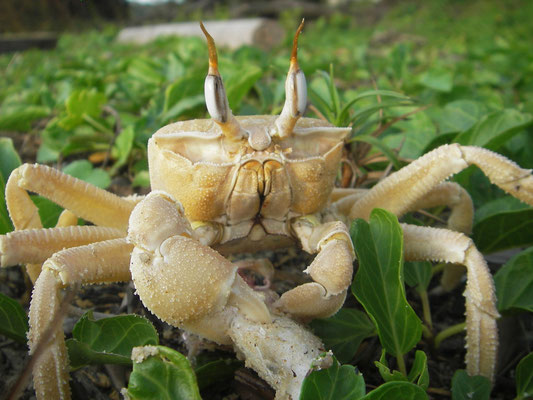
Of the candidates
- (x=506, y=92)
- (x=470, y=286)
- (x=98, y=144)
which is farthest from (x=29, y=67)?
(x=470, y=286)

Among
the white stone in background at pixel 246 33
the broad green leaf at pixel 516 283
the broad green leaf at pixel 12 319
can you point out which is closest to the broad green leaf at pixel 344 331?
the broad green leaf at pixel 516 283

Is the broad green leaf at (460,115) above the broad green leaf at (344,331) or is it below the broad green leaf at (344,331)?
above

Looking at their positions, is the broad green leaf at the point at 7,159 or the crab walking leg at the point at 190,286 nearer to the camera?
the crab walking leg at the point at 190,286

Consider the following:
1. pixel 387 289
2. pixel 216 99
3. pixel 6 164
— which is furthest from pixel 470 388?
pixel 6 164

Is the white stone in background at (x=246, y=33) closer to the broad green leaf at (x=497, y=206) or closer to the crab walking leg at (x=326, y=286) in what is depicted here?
the broad green leaf at (x=497, y=206)

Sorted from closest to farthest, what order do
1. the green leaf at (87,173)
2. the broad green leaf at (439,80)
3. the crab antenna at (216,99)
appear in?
the crab antenna at (216,99) < the green leaf at (87,173) < the broad green leaf at (439,80)

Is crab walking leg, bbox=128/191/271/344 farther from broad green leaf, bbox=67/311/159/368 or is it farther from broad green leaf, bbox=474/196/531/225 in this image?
broad green leaf, bbox=474/196/531/225

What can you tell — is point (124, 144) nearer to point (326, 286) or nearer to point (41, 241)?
point (41, 241)
